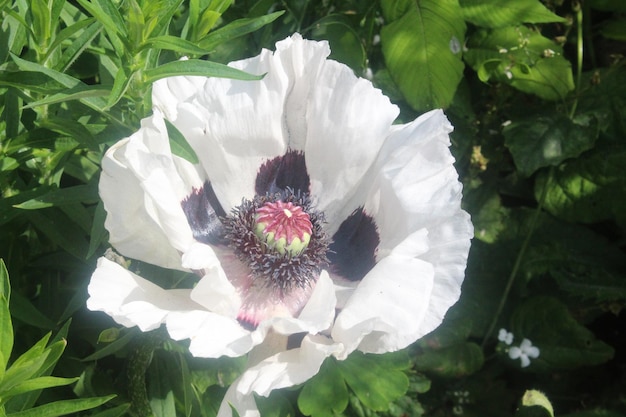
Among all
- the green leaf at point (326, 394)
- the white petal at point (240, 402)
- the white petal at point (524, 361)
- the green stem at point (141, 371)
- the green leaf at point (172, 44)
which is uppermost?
the green leaf at point (172, 44)

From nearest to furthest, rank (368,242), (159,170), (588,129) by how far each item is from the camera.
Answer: (159,170) < (368,242) < (588,129)

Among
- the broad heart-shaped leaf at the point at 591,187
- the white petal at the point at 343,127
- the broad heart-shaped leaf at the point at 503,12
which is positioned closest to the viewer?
the white petal at the point at 343,127

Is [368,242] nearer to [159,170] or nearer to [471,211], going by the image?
[159,170]

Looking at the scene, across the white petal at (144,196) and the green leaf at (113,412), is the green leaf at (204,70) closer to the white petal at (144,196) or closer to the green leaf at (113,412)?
the white petal at (144,196)

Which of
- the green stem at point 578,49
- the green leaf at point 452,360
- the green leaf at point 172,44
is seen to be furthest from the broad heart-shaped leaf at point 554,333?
the green leaf at point 172,44

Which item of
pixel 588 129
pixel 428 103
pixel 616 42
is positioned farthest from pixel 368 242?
pixel 616 42

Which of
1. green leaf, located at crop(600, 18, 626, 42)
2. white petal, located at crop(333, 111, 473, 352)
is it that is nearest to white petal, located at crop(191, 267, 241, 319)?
white petal, located at crop(333, 111, 473, 352)
